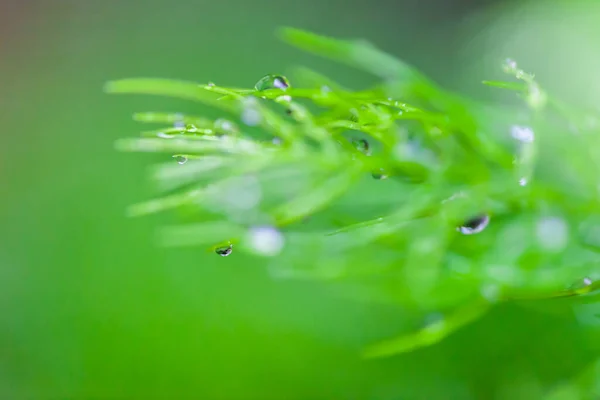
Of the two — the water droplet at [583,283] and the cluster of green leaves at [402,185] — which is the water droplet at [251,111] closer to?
the cluster of green leaves at [402,185]

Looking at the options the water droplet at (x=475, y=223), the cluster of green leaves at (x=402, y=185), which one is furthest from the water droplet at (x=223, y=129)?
Answer: the water droplet at (x=475, y=223)

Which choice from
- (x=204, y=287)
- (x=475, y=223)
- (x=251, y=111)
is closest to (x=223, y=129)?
(x=251, y=111)

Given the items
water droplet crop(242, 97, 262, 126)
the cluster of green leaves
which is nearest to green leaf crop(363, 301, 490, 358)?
the cluster of green leaves

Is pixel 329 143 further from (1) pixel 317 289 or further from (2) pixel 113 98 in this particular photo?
(2) pixel 113 98

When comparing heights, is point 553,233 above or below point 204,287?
below

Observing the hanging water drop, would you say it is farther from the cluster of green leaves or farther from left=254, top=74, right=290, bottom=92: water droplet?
left=254, top=74, right=290, bottom=92: water droplet

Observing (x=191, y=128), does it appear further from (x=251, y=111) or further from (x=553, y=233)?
(x=553, y=233)
